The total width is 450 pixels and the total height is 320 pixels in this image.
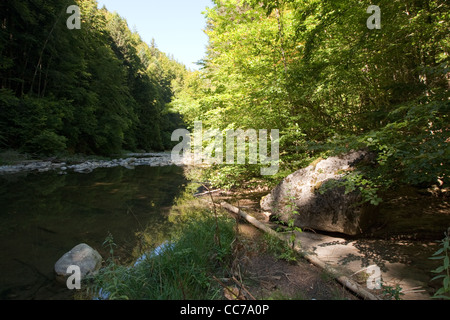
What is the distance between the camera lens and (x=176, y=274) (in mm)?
2326

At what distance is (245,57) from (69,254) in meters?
6.20

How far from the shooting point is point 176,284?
2.21 metres

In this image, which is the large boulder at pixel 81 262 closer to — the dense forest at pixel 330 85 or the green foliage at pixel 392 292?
the green foliage at pixel 392 292

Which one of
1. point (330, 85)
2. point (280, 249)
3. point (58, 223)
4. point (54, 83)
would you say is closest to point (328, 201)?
point (280, 249)

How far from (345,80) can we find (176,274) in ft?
16.3

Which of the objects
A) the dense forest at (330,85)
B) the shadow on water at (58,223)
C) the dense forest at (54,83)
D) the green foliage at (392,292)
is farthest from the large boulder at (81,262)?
the dense forest at (54,83)

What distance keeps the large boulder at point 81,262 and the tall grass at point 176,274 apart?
0.62ft

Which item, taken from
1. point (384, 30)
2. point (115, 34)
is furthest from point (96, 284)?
point (115, 34)

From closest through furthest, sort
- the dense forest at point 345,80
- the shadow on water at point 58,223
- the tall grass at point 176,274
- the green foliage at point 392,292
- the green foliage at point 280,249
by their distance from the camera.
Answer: the green foliage at point 392,292, the tall grass at point 176,274, the dense forest at point 345,80, the shadow on water at point 58,223, the green foliage at point 280,249

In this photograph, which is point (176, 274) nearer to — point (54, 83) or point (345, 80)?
point (345, 80)

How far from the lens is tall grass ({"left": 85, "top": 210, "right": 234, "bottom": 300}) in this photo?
2.12 m

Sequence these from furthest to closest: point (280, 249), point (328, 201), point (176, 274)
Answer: point (328, 201)
point (280, 249)
point (176, 274)

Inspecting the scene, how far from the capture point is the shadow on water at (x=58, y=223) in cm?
275

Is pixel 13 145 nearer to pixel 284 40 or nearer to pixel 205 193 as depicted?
pixel 205 193
